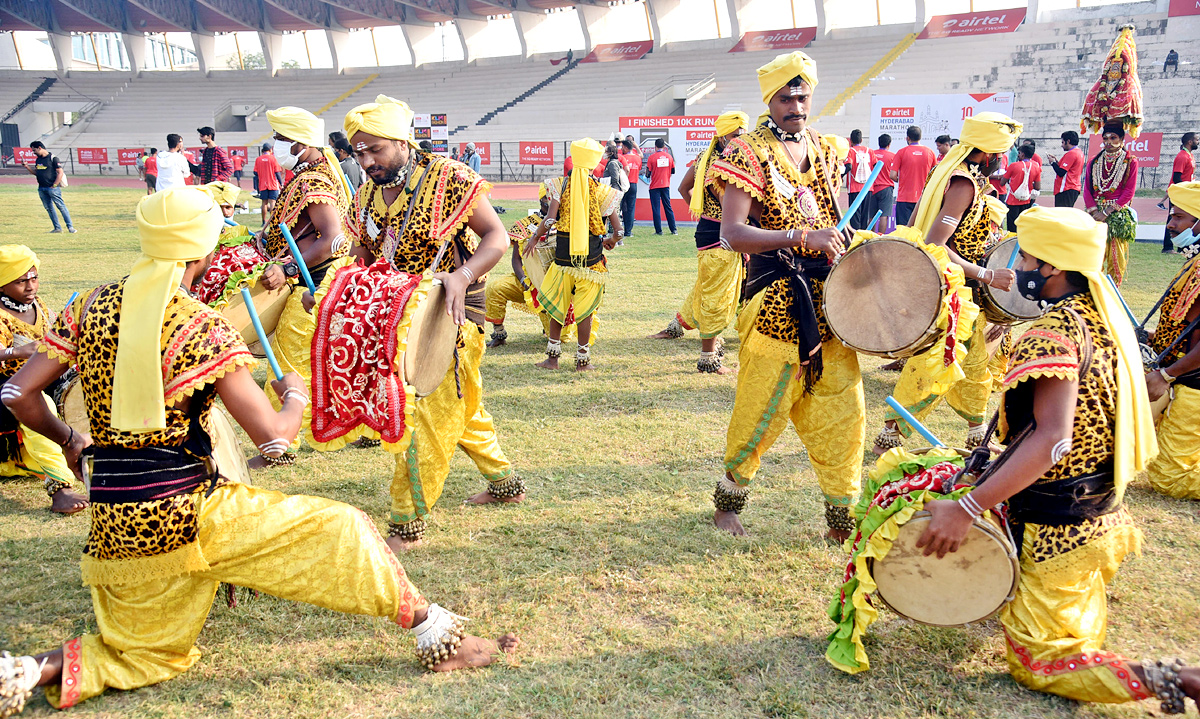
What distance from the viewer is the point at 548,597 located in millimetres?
3957

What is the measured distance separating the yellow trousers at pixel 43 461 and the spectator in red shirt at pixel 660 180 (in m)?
14.5

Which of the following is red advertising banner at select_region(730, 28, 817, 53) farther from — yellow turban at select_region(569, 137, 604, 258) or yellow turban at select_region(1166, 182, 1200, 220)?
yellow turban at select_region(1166, 182, 1200, 220)

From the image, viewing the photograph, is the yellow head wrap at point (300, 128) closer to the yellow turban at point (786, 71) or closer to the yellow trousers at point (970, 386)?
the yellow turban at point (786, 71)

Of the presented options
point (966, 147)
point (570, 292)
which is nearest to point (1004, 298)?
point (966, 147)

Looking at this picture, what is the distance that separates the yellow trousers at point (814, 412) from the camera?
4.21 metres

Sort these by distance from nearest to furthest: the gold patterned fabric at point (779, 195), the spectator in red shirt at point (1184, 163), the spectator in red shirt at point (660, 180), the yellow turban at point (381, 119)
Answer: the yellow turban at point (381, 119), the gold patterned fabric at point (779, 195), the spectator in red shirt at point (1184, 163), the spectator in red shirt at point (660, 180)

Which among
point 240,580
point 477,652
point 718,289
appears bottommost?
point 477,652

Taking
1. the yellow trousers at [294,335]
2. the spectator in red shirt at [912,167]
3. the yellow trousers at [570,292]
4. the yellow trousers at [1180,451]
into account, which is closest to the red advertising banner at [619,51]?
the spectator in red shirt at [912,167]

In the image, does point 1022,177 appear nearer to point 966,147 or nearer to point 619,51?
point 966,147

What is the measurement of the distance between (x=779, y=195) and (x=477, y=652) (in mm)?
2593

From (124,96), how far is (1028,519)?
181ft

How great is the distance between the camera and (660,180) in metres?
18.2

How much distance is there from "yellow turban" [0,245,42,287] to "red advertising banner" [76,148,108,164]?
42.0m

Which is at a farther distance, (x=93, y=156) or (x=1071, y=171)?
(x=93, y=156)
